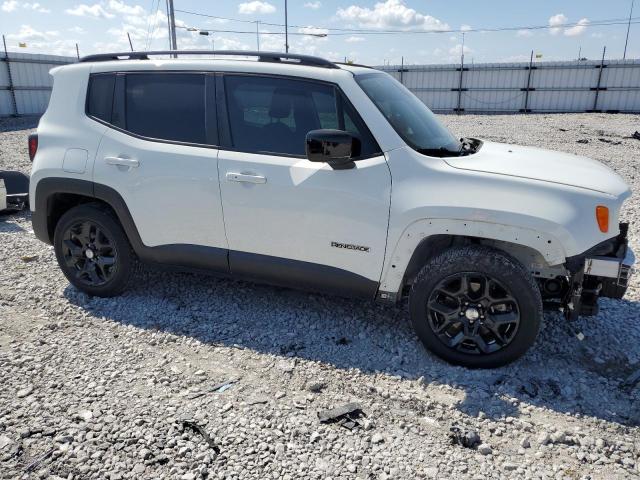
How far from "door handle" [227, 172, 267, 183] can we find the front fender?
1.07 meters

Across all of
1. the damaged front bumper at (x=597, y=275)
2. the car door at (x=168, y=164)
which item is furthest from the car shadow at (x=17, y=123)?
the damaged front bumper at (x=597, y=275)

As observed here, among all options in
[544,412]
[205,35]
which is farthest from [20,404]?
[205,35]

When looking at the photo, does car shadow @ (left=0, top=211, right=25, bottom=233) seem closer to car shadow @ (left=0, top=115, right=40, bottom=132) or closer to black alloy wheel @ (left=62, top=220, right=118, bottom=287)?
black alloy wheel @ (left=62, top=220, right=118, bottom=287)

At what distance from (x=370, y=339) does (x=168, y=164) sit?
6.79ft

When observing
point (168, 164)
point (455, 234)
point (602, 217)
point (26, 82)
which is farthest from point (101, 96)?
point (26, 82)

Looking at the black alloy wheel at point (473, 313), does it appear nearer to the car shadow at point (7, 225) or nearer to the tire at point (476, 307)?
the tire at point (476, 307)

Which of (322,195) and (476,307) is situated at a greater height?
(322,195)

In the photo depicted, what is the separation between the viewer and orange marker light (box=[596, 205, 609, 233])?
3.09 metres

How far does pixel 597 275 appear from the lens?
124 inches

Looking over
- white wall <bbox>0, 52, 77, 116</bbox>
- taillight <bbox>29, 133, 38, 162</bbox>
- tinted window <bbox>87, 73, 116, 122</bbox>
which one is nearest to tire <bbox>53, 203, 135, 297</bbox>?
taillight <bbox>29, 133, 38, 162</bbox>

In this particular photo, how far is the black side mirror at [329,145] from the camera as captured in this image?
3265 mm

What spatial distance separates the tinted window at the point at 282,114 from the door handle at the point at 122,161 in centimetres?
85

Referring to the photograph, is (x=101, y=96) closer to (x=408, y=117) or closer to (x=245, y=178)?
(x=245, y=178)

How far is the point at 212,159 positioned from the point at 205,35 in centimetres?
2816
